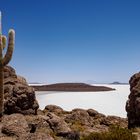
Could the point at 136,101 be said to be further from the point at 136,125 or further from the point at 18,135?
the point at 18,135

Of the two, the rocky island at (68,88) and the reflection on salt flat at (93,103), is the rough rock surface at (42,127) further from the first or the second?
the rocky island at (68,88)

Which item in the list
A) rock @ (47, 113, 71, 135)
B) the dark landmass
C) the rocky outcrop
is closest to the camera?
rock @ (47, 113, 71, 135)

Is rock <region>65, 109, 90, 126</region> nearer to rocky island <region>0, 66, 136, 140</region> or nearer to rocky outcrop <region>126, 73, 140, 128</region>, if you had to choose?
rocky island <region>0, 66, 136, 140</region>

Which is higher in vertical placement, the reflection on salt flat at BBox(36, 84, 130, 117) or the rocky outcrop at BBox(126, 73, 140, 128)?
the rocky outcrop at BBox(126, 73, 140, 128)

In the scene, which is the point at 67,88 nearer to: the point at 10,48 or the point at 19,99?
the point at 19,99

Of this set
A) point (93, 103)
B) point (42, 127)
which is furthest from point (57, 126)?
point (93, 103)

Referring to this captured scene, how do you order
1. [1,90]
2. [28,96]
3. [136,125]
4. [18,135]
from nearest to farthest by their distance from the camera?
[18,135] → [1,90] → [136,125] → [28,96]

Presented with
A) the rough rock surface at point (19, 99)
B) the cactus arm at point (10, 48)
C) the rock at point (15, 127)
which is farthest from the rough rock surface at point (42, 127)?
the cactus arm at point (10, 48)

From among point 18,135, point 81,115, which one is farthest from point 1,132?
point 81,115

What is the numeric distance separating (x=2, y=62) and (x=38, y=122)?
3.55 meters

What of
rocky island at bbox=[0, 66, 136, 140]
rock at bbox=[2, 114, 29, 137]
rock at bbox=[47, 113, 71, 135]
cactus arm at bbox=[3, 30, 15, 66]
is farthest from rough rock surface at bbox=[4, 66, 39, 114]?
rock at bbox=[2, 114, 29, 137]

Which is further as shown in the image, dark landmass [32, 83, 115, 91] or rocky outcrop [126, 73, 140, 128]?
dark landmass [32, 83, 115, 91]

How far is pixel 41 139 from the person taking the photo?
9.48m

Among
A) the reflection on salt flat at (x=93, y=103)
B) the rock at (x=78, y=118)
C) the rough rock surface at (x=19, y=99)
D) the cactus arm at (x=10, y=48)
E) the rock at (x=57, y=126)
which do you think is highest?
the cactus arm at (x=10, y=48)
